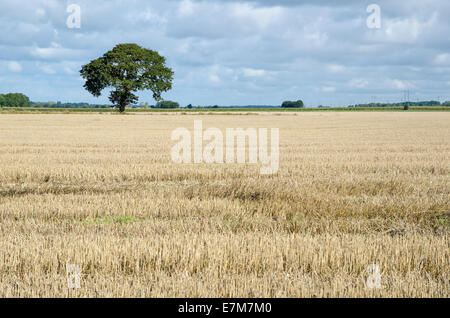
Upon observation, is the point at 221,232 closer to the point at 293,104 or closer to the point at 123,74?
the point at 123,74

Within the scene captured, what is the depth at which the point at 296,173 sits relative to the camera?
13602 mm

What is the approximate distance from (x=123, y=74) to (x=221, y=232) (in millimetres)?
68882

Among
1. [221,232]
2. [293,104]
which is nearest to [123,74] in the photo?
[221,232]

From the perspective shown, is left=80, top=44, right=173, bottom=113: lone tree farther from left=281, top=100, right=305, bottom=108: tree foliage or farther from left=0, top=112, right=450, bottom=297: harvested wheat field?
left=281, top=100, right=305, bottom=108: tree foliage

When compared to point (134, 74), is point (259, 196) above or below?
below

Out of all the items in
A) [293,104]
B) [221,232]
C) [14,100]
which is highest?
[14,100]

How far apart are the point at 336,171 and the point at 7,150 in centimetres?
1408

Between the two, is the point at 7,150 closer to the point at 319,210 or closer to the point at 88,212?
the point at 88,212

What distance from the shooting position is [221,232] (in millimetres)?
7090

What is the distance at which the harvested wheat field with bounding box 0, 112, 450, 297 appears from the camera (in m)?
4.84

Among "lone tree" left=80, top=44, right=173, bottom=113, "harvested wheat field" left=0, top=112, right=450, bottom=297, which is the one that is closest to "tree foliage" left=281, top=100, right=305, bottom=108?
"lone tree" left=80, top=44, right=173, bottom=113
